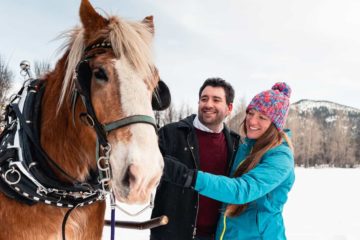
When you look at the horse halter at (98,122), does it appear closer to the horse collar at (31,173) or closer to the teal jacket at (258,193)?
the horse collar at (31,173)

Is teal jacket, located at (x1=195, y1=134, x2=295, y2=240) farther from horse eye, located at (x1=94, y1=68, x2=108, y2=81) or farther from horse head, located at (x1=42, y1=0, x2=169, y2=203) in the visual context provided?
horse eye, located at (x1=94, y1=68, x2=108, y2=81)

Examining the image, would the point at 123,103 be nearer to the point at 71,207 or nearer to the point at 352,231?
the point at 71,207

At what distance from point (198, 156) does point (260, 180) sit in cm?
65

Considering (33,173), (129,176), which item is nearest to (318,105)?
(33,173)

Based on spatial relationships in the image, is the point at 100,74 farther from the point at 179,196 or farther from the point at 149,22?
the point at 179,196

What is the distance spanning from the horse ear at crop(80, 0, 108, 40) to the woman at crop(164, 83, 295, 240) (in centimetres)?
108

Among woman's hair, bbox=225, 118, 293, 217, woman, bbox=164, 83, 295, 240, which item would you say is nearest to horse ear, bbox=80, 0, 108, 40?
woman, bbox=164, 83, 295, 240

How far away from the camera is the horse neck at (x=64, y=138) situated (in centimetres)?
176

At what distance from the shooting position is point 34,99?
2.04 m

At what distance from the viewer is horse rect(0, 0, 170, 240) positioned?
4.49 ft

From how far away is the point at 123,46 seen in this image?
160 centimetres

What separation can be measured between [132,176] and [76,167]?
28.1 inches

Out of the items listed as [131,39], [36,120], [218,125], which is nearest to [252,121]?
[218,125]

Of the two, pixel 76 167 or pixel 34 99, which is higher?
pixel 34 99
